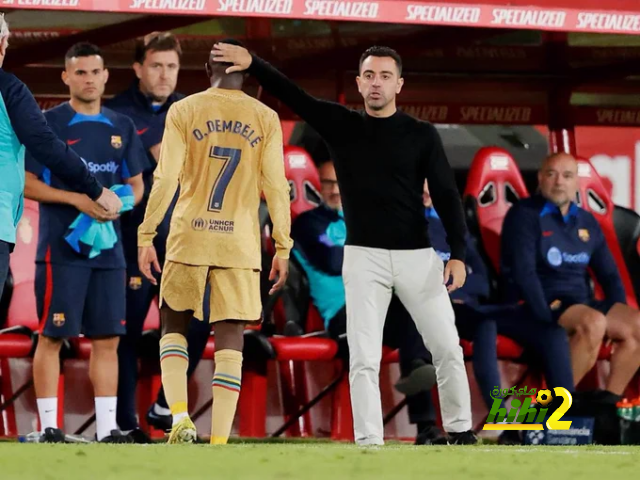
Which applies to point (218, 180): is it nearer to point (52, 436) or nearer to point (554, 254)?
point (52, 436)

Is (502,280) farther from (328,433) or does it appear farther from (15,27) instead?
(15,27)

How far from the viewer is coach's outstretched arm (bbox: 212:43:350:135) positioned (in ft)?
20.6

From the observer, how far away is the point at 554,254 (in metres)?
8.72

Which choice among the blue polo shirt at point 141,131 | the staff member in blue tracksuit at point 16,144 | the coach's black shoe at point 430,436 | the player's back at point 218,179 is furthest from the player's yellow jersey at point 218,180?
the coach's black shoe at point 430,436

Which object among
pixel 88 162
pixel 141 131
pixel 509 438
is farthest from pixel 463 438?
pixel 141 131

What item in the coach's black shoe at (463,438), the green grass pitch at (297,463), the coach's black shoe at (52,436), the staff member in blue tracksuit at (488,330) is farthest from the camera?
the staff member in blue tracksuit at (488,330)

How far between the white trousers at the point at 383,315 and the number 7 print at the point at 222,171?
0.66 metres

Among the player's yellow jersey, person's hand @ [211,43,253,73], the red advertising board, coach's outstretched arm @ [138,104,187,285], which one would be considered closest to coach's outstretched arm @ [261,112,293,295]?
the player's yellow jersey

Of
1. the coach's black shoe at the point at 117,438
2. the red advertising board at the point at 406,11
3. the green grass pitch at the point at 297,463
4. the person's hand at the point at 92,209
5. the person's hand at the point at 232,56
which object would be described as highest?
the red advertising board at the point at 406,11

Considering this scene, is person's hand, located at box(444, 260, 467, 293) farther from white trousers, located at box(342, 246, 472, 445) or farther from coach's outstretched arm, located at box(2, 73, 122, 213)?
coach's outstretched arm, located at box(2, 73, 122, 213)

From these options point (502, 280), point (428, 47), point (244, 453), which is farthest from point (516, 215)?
point (244, 453)

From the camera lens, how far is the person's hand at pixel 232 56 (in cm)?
626

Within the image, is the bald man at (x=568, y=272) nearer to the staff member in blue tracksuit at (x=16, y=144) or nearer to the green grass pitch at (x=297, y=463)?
the green grass pitch at (x=297, y=463)

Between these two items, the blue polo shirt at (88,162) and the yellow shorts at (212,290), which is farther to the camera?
the blue polo shirt at (88,162)
